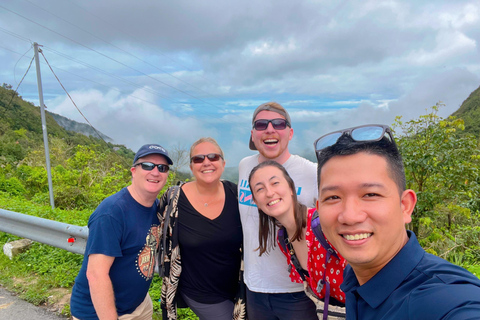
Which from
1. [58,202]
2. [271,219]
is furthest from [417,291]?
A: [58,202]

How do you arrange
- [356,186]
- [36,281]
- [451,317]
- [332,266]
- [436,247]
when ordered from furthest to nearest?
[436,247], [36,281], [332,266], [356,186], [451,317]

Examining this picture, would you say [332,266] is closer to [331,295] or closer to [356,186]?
[331,295]

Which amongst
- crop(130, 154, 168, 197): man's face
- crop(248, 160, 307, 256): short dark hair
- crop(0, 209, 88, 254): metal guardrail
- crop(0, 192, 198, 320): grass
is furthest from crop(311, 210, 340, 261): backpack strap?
crop(0, 209, 88, 254): metal guardrail

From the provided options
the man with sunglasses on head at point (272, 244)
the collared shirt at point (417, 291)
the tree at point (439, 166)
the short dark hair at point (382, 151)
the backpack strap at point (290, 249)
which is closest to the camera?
the collared shirt at point (417, 291)

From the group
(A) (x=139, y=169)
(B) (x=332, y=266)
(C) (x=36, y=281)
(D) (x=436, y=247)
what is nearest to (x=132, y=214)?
(A) (x=139, y=169)

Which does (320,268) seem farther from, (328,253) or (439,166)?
(439,166)

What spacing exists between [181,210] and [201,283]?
612 mm

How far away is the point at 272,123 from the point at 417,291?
163 centimetres

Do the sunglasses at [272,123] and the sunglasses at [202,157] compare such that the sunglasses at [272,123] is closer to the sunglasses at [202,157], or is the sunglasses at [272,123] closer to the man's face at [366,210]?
the sunglasses at [202,157]

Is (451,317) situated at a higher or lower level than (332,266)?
higher

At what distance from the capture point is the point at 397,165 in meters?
1.08

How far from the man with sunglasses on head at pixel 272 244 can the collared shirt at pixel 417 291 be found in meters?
0.98

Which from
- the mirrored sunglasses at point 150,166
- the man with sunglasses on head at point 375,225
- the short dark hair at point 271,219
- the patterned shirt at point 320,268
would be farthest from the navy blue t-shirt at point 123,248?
the man with sunglasses on head at point 375,225

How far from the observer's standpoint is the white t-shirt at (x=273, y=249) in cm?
209
